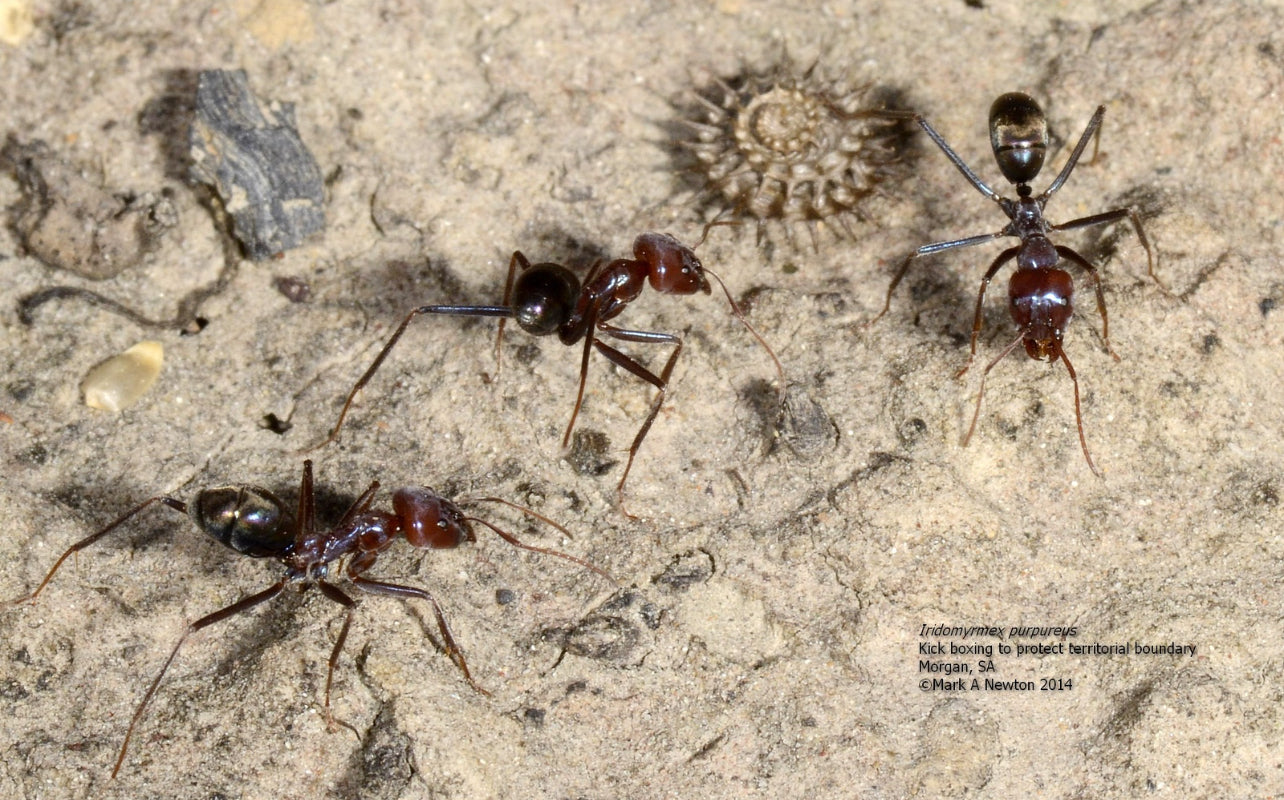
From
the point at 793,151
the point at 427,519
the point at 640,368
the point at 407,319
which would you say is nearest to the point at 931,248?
the point at 793,151

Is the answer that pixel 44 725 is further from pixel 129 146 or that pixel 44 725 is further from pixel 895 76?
pixel 895 76

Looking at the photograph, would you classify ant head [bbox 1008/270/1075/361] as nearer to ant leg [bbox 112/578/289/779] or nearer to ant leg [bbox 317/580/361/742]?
ant leg [bbox 317/580/361/742]

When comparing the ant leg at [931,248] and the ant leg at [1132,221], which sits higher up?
the ant leg at [1132,221]

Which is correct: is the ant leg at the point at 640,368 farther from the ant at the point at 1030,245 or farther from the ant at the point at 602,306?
the ant at the point at 1030,245

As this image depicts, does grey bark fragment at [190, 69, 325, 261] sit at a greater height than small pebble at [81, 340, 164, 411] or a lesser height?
greater

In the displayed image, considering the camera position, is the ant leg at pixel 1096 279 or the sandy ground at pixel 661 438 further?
the ant leg at pixel 1096 279

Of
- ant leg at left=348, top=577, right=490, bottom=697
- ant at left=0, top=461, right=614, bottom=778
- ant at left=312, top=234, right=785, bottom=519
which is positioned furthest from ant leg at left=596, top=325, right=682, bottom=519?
ant leg at left=348, top=577, right=490, bottom=697

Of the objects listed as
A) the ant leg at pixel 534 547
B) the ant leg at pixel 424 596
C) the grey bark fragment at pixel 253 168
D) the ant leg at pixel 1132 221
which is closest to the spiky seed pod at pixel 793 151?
the ant leg at pixel 1132 221

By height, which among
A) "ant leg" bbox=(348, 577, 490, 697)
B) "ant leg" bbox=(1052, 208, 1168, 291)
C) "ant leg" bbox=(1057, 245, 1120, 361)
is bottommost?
"ant leg" bbox=(348, 577, 490, 697)

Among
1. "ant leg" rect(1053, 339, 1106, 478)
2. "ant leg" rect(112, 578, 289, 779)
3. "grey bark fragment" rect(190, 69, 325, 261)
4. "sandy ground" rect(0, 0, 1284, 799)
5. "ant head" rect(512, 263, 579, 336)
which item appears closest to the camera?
"ant leg" rect(112, 578, 289, 779)
